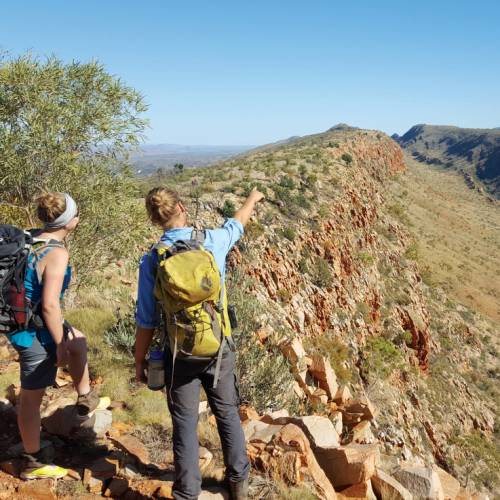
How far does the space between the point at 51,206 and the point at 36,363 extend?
121 cm

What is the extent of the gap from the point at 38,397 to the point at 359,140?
49341mm

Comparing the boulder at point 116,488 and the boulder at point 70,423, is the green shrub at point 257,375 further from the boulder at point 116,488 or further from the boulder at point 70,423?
the boulder at point 116,488

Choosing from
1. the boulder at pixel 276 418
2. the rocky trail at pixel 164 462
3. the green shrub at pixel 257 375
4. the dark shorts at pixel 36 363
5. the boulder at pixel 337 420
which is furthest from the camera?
the boulder at pixel 337 420

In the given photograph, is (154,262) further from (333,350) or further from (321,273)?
(321,273)

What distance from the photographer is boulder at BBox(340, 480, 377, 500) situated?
13.6 feet

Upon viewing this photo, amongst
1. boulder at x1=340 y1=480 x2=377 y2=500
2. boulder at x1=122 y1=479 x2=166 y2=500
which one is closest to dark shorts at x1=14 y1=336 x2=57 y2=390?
boulder at x1=122 y1=479 x2=166 y2=500

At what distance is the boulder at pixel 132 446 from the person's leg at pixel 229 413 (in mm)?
1208

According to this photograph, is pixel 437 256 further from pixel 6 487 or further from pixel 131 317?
pixel 6 487

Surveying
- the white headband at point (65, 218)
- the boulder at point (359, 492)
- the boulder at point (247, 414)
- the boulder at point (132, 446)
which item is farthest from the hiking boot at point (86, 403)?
the boulder at point (359, 492)

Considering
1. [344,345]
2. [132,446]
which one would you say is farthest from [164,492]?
[344,345]

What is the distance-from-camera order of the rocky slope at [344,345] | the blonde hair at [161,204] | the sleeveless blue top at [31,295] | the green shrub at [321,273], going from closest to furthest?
the blonde hair at [161,204] < the sleeveless blue top at [31,295] < the rocky slope at [344,345] < the green shrub at [321,273]

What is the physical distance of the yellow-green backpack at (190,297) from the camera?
102 inches

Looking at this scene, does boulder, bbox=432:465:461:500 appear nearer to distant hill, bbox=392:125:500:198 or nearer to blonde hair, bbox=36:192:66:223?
blonde hair, bbox=36:192:66:223

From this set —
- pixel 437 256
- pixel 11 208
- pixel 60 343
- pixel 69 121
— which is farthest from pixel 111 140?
pixel 437 256
